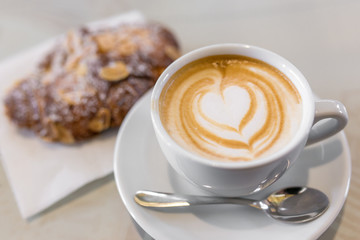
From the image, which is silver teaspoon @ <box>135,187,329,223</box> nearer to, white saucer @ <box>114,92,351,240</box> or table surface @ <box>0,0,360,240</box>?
white saucer @ <box>114,92,351,240</box>

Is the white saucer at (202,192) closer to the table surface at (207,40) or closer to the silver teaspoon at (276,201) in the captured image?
the silver teaspoon at (276,201)

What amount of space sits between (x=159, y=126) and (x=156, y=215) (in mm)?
200

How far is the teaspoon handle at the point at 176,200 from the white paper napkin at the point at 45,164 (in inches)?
10.2

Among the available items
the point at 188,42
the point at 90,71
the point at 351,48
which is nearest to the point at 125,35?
the point at 90,71

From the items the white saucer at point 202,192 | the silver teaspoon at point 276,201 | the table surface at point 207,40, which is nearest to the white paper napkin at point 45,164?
the table surface at point 207,40

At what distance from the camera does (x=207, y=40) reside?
1.41m

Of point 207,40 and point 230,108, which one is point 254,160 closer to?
point 230,108

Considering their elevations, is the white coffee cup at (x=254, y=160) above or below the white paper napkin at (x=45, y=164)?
above

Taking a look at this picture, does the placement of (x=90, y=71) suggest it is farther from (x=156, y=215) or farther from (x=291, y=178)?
(x=291, y=178)

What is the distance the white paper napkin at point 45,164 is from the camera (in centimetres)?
96

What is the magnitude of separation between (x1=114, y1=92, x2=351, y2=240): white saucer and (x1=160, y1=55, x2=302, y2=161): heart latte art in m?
0.16

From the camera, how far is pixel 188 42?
4.59 ft

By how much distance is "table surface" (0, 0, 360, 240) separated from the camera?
93 cm

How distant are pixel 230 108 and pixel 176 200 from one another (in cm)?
24
